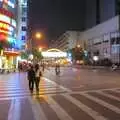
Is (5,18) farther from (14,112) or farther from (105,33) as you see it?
(105,33)

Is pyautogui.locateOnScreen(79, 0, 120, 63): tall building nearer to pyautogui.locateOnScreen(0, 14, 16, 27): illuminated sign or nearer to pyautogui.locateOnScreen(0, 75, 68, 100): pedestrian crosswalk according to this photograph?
pyautogui.locateOnScreen(0, 14, 16, 27): illuminated sign

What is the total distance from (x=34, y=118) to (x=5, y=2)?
67.6 m

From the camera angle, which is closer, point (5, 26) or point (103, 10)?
point (5, 26)

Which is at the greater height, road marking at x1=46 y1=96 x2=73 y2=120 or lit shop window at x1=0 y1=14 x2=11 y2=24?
lit shop window at x1=0 y1=14 x2=11 y2=24

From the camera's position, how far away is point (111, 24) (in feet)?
458

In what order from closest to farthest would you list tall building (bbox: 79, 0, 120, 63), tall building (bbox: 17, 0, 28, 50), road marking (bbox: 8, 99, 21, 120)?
road marking (bbox: 8, 99, 21, 120)
tall building (bbox: 17, 0, 28, 50)
tall building (bbox: 79, 0, 120, 63)

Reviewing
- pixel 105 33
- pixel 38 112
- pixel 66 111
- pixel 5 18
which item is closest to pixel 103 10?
pixel 105 33

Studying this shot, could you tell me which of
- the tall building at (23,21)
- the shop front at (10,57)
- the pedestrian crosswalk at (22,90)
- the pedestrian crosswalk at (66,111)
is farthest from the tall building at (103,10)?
the pedestrian crosswalk at (66,111)

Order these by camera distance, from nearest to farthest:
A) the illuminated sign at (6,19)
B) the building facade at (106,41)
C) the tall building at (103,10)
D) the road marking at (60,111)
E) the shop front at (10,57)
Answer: the road marking at (60,111) → the illuminated sign at (6,19) → the shop front at (10,57) → the building facade at (106,41) → the tall building at (103,10)

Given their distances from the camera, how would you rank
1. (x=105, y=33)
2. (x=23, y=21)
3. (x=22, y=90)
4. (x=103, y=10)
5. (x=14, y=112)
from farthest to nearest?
1. (x=103, y=10)
2. (x=105, y=33)
3. (x=23, y=21)
4. (x=22, y=90)
5. (x=14, y=112)

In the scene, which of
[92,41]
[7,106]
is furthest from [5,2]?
[92,41]

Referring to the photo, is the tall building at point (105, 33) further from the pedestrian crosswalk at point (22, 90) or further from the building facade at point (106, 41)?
the pedestrian crosswalk at point (22, 90)

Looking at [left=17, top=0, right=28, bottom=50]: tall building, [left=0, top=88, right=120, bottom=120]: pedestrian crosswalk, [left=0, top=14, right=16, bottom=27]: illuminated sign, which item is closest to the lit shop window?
[left=0, top=14, right=16, bottom=27]: illuminated sign

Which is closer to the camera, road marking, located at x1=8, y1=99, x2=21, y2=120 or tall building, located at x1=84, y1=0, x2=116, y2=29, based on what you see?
road marking, located at x1=8, y1=99, x2=21, y2=120
